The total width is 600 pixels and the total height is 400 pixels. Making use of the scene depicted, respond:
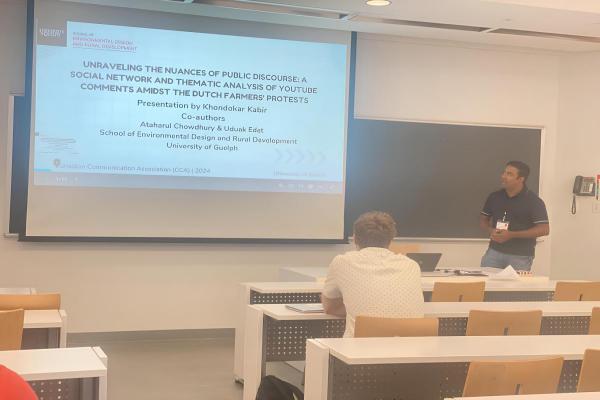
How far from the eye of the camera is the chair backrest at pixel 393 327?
363 cm

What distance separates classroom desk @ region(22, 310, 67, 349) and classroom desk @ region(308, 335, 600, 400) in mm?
1359

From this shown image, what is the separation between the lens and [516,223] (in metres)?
7.14

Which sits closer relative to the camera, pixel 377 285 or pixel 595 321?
pixel 377 285

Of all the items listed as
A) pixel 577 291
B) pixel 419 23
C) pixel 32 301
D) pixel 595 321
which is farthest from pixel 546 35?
pixel 32 301

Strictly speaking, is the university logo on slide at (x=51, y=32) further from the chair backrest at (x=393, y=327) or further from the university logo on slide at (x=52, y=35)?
the chair backrest at (x=393, y=327)

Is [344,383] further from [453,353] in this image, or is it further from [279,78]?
[279,78]

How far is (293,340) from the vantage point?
4711mm

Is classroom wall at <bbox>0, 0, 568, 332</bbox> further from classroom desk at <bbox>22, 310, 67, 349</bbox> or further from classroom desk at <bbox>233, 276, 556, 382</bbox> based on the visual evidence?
classroom desk at <bbox>22, 310, 67, 349</bbox>

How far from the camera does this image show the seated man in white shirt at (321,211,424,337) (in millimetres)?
3898

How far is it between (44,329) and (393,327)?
1.88 metres

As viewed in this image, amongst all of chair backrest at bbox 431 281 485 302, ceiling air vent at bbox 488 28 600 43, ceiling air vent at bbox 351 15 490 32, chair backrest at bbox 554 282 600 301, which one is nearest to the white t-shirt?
chair backrest at bbox 431 281 485 302

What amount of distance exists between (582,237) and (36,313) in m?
6.17

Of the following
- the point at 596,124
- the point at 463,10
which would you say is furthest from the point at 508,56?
the point at 463,10

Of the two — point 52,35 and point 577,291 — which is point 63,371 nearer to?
point 577,291
